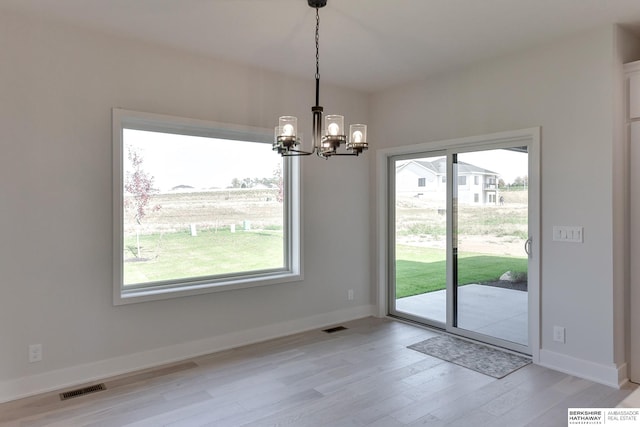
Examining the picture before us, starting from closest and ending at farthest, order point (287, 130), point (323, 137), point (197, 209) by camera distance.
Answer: point (287, 130), point (323, 137), point (197, 209)

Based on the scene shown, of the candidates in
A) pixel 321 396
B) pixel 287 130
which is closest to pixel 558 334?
pixel 321 396

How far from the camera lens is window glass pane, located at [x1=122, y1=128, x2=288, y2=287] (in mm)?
3660

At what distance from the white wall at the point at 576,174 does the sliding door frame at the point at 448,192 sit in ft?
0.20

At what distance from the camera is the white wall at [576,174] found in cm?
315

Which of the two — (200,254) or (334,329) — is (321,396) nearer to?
(334,329)

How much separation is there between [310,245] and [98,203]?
216cm

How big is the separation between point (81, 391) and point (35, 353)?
445mm

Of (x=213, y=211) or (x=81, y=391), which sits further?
(x=213, y=211)

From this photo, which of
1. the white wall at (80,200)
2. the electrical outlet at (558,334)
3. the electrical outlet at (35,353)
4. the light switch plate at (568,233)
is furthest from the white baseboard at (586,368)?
the electrical outlet at (35,353)

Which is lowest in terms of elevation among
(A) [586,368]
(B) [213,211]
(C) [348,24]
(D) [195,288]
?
(A) [586,368]

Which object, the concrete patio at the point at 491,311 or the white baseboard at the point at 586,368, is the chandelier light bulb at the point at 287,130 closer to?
the concrete patio at the point at 491,311

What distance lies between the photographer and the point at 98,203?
10.8ft

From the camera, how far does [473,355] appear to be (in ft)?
12.2

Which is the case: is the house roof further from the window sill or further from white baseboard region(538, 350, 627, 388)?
the window sill
